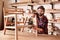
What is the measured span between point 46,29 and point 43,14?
476mm

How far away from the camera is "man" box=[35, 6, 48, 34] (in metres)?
4.24

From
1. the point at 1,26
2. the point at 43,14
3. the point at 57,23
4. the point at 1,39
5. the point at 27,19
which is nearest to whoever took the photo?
the point at 1,39

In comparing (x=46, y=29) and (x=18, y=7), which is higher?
(x=18, y=7)

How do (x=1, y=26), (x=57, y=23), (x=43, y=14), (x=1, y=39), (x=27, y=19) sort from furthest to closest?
(x=1, y=26)
(x=27, y=19)
(x=43, y=14)
(x=57, y=23)
(x=1, y=39)

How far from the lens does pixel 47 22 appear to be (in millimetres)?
4195

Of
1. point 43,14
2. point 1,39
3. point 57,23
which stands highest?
point 43,14

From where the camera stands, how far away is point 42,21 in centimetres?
427

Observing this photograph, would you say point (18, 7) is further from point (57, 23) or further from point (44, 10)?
point (57, 23)

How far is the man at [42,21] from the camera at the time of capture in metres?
4.24

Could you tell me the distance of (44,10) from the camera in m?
4.25

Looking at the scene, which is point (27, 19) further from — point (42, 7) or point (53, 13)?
point (53, 13)

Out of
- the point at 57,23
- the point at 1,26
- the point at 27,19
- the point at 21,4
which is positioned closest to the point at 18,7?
the point at 21,4

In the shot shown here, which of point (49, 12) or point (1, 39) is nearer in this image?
point (1, 39)

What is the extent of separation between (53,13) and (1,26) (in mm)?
2109
